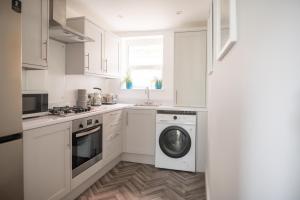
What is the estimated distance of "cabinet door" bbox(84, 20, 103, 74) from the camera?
2.81 m

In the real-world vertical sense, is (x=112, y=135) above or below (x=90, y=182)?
above

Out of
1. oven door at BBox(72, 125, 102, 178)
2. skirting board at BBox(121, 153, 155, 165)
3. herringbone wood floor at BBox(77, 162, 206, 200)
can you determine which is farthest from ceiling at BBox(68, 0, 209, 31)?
herringbone wood floor at BBox(77, 162, 206, 200)

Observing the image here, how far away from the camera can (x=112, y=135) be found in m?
3.07

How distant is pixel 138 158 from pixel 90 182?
1.06 m

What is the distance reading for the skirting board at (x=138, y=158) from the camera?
3.43 m

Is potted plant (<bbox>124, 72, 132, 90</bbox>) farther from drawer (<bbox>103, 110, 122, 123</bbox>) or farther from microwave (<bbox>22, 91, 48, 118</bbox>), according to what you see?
microwave (<bbox>22, 91, 48, 118</bbox>)

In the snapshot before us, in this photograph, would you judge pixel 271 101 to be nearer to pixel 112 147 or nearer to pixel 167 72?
pixel 112 147

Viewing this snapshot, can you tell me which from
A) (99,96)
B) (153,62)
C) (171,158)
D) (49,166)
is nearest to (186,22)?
(153,62)

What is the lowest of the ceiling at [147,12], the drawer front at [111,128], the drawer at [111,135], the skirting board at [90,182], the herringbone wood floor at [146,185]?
the herringbone wood floor at [146,185]

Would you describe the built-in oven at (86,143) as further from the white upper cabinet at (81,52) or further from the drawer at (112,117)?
the white upper cabinet at (81,52)

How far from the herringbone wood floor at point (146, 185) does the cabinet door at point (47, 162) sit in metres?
0.48

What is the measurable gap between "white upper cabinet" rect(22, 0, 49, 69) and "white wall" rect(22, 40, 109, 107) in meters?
0.33

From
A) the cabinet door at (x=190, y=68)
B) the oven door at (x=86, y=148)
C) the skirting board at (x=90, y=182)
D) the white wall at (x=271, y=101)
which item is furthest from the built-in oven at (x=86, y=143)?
the white wall at (x=271, y=101)

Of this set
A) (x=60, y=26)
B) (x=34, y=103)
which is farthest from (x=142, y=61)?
(x=34, y=103)
